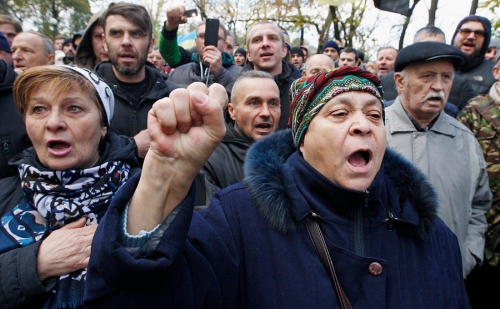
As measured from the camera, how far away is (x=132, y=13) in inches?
125

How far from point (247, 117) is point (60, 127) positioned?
136cm

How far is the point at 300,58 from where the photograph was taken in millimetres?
8555

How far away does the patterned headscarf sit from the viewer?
1579 millimetres

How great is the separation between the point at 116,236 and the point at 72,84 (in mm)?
1070

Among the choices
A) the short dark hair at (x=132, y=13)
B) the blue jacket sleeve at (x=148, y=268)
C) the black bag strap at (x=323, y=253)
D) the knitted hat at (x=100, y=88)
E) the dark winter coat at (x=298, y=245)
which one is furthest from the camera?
the short dark hair at (x=132, y=13)

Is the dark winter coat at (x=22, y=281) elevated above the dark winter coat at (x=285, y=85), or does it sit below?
below

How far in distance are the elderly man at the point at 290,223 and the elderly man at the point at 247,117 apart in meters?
0.86

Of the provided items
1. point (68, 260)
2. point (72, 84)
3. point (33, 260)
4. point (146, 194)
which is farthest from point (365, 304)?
point (72, 84)

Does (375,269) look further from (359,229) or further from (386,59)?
(386,59)

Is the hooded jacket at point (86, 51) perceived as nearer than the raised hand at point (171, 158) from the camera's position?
No

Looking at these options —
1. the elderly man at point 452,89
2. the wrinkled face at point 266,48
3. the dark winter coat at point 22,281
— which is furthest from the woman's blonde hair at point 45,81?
the elderly man at point 452,89

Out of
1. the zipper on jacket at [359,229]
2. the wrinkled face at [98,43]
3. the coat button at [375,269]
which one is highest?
the wrinkled face at [98,43]

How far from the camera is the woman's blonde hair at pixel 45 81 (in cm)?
183

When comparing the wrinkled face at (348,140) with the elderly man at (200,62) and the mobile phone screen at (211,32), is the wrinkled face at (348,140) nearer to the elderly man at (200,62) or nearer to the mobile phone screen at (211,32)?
the elderly man at (200,62)
